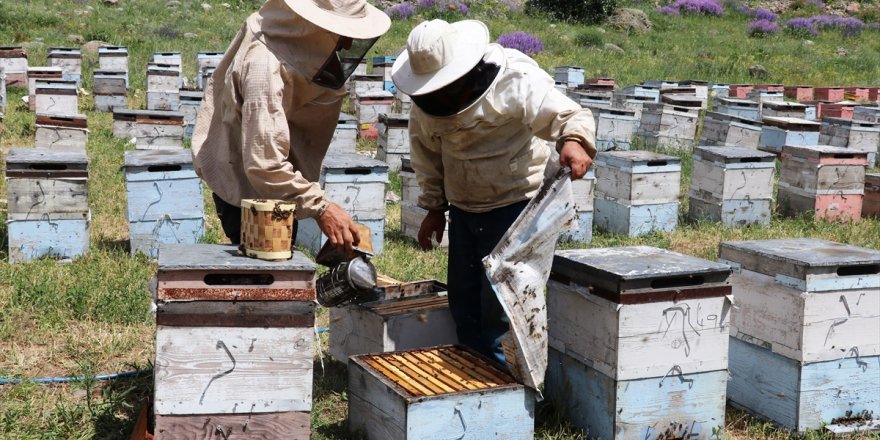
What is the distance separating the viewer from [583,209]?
21.2 ft

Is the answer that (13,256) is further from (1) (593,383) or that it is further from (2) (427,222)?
(1) (593,383)

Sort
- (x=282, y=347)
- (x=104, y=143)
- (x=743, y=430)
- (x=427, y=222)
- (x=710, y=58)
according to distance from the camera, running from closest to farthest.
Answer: (x=282, y=347)
(x=743, y=430)
(x=427, y=222)
(x=104, y=143)
(x=710, y=58)

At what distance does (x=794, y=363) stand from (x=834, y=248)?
48cm

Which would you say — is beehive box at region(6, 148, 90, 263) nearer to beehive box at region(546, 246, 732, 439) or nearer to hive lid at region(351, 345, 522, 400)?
hive lid at region(351, 345, 522, 400)

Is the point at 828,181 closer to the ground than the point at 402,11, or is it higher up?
closer to the ground

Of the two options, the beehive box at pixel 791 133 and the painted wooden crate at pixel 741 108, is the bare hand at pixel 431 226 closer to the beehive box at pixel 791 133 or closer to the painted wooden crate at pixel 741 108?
the beehive box at pixel 791 133

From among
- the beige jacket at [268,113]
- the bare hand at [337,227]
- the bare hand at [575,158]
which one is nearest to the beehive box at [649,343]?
the bare hand at [575,158]

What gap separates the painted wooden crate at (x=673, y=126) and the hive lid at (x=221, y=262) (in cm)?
795

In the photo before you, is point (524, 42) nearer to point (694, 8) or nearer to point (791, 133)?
point (694, 8)

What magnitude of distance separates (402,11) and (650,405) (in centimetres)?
2047

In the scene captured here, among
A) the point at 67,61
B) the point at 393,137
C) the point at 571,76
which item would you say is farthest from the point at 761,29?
the point at 393,137

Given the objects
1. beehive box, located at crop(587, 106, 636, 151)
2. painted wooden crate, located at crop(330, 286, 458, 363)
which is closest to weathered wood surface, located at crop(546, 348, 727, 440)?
painted wooden crate, located at crop(330, 286, 458, 363)

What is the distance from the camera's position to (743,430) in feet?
11.3

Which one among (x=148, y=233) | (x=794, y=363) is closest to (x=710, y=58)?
(x=148, y=233)
